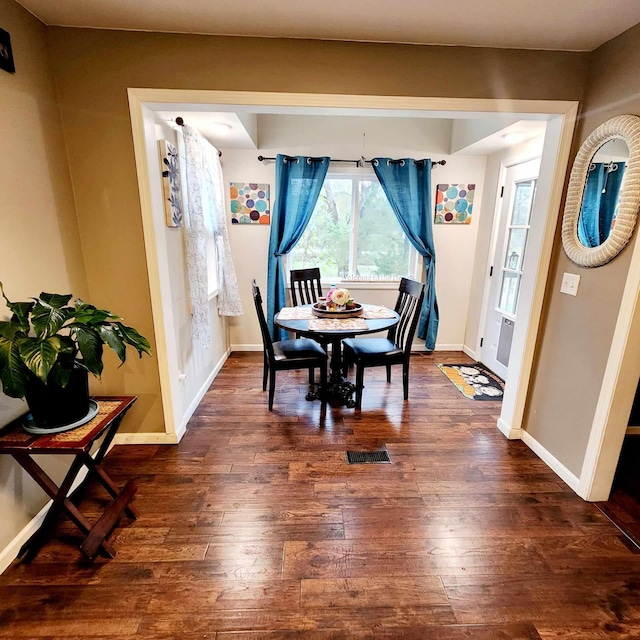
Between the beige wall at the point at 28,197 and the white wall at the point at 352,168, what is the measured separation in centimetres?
204

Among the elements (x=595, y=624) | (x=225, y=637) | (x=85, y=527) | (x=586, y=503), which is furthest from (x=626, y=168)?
(x=85, y=527)

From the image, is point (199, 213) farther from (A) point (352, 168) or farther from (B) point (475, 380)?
(B) point (475, 380)

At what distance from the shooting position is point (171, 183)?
2240 mm

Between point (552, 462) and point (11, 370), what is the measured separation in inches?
112

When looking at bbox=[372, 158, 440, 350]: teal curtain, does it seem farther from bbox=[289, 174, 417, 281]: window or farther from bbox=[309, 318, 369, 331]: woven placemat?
bbox=[309, 318, 369, 331]: woven placemat

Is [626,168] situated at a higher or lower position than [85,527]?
higher

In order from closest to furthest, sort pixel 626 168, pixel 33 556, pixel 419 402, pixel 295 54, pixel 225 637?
pixel 225 637
pixel 33 556
pixel 626 168
pixel 295 54
pixel 419 402

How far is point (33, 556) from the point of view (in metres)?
1.52

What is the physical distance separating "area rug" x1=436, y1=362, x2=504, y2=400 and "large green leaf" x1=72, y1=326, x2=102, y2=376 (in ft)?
9.40

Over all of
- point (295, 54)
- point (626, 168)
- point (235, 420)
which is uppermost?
point (295, 54)

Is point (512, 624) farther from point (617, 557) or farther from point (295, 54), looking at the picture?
point (295, 54)

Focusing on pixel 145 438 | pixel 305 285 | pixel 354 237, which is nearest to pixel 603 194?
pixel 354 237

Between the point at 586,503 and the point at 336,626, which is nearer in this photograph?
the point at 336,626

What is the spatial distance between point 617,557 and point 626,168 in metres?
1.85
